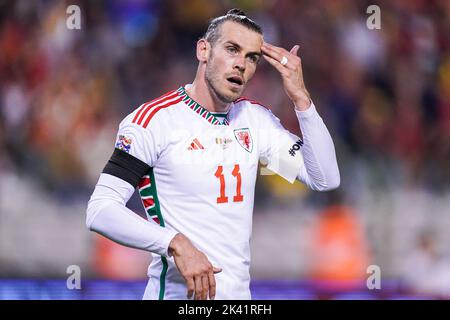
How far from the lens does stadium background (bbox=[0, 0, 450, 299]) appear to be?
6237 millimetres

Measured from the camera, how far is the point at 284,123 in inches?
255

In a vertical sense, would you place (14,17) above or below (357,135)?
above

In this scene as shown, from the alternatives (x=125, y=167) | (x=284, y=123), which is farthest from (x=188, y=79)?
(x=125, y=167)

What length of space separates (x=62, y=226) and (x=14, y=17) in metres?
1.88

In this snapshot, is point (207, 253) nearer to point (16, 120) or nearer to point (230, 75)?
point (230, 75)

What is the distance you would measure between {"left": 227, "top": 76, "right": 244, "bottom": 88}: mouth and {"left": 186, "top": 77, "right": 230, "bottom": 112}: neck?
0.10 meters

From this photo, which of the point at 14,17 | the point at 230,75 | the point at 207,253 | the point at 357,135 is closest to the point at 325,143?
the point at 230,75

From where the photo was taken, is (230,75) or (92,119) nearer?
(230,75)

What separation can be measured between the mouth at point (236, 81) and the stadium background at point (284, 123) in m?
3.15

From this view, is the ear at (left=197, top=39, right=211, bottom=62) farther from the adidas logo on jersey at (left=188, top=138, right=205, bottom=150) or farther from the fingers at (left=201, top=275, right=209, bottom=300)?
the fingers at (left=201, top=275, right=209, bottom=300)

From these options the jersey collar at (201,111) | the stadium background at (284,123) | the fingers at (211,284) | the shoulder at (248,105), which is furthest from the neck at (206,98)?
the stadium background at (284,123)
